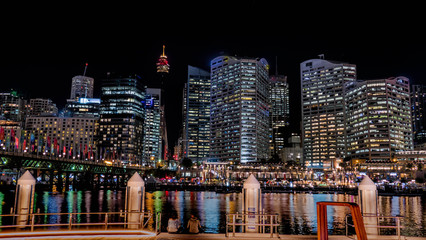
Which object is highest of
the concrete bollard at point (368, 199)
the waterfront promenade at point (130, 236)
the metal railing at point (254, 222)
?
the concrete bollard at point (368, 199)

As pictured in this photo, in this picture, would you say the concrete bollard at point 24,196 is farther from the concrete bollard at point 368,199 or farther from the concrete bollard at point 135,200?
the concrete bollard at point 368,199

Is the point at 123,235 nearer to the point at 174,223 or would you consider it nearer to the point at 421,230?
the point at 174,223

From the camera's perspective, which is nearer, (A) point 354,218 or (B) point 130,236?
(A) point 354,218

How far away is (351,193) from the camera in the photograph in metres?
134

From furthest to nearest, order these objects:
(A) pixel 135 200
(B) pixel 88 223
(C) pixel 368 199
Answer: (A) pixel 135 200
(C) pixel 368 199
(B) pixel 88 223

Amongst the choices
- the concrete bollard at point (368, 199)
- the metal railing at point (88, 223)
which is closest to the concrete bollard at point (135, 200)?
the metal railing at point (88, 223)

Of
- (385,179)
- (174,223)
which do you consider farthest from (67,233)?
(385,179)

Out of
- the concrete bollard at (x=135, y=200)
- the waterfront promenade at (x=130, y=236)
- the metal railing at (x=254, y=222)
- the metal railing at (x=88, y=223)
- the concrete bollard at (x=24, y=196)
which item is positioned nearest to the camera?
the waterfront promenade at (x=130, y=236)

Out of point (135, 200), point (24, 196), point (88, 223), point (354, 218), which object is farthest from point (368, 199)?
point (24, 196)

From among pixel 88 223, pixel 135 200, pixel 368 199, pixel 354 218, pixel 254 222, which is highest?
pixel 354 218

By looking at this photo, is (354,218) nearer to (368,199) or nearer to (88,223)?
(88,223)

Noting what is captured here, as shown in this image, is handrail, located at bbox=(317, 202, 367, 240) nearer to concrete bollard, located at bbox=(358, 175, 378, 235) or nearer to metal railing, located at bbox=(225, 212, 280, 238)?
metal railing, located at bbox=(225, 212, 280, 238)

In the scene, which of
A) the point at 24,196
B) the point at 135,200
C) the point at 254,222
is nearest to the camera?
the point at 254,222

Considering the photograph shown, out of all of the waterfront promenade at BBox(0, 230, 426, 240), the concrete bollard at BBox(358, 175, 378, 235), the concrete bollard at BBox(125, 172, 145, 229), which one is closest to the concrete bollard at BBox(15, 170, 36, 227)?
the waterfront promenade at BBox(0, 230, 426, 240)
